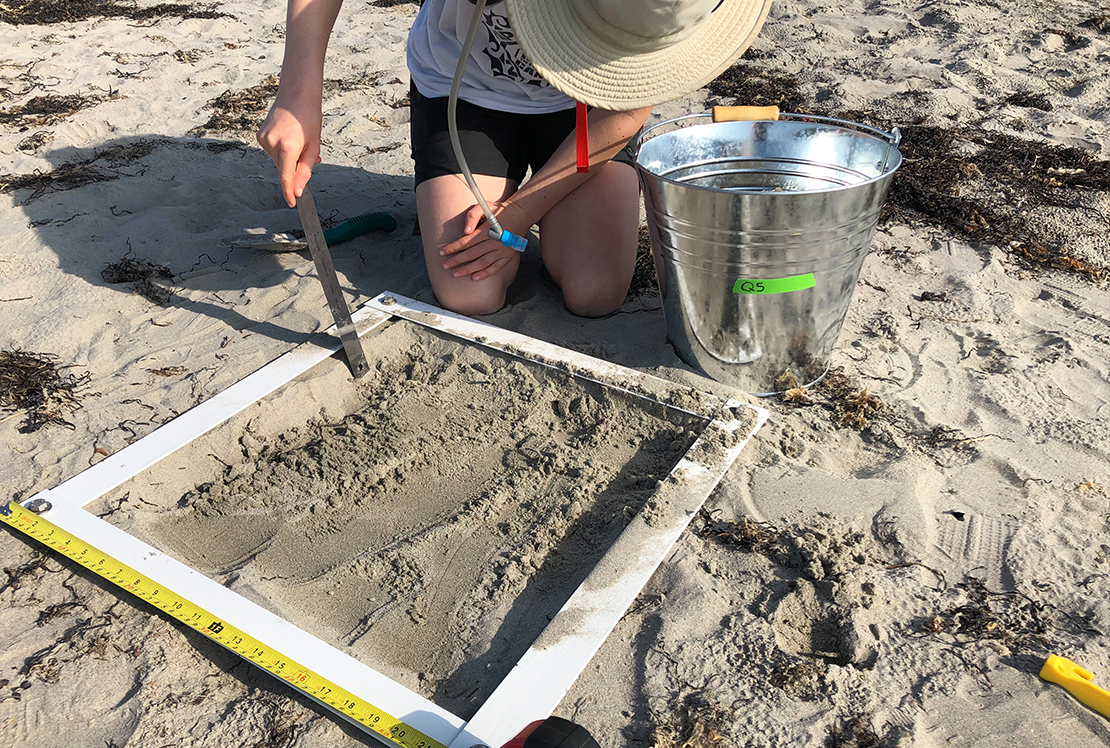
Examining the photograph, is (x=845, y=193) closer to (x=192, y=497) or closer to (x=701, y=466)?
(x=701, y=466)

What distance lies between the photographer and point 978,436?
207 cm

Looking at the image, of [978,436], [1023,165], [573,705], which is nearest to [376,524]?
[573,705]

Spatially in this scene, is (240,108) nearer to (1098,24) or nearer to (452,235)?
(452,235)

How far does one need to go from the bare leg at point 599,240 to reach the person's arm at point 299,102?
0.86m

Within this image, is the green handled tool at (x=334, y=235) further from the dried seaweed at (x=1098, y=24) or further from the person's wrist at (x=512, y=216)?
the dried seaweed at (x=1098, y=24)

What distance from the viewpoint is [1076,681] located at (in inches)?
55.5

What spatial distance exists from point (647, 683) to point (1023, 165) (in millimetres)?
3112

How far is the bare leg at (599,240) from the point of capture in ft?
8.45

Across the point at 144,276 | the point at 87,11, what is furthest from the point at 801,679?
the point at 87,11

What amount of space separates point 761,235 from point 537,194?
2.66 ft

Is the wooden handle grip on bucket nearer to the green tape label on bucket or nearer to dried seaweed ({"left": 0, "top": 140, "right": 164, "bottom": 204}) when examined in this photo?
the green tape label on bucket

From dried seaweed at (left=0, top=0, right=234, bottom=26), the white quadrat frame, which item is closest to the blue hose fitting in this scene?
the white quadrat frame

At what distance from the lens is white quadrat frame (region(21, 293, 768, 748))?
1423mm

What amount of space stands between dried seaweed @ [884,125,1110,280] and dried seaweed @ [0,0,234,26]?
4707 mm
